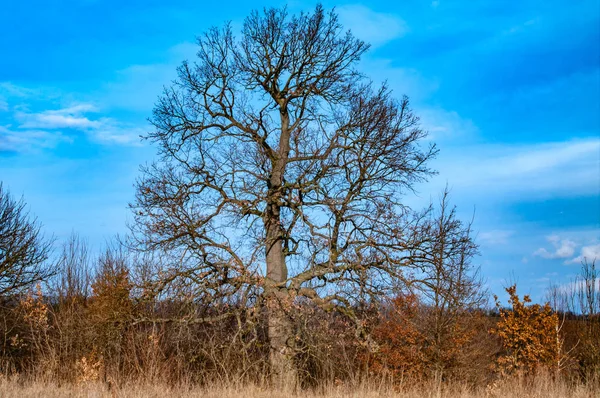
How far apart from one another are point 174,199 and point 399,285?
19.5 ft

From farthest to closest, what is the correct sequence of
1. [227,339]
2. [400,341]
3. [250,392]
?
[400,341] < [227,339] < [250,392]

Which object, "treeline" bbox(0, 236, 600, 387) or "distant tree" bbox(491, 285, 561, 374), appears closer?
"treeline" bbox(0, 236, 600, 387)

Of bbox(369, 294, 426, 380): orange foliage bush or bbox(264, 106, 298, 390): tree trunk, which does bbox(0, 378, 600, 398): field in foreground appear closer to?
bbox(264, 106, 298, 390): tree trunk

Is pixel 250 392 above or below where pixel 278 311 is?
below

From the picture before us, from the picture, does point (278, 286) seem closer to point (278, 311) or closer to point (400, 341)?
point (278, 311)

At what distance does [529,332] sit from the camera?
20516mm

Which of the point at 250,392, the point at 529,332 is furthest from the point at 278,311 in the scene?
the point at 529,332

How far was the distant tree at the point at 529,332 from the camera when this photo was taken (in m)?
20.2

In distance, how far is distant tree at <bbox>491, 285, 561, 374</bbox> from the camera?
20234mm

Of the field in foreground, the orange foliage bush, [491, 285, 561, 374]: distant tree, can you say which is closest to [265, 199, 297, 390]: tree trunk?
the orange foliage bush

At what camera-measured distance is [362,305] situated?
14125mm

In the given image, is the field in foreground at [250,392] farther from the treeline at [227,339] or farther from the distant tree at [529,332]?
the distant tree at [529,332]

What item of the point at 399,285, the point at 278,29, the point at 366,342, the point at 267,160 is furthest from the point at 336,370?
the point at 278,29

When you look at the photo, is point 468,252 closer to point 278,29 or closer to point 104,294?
point 278,29
